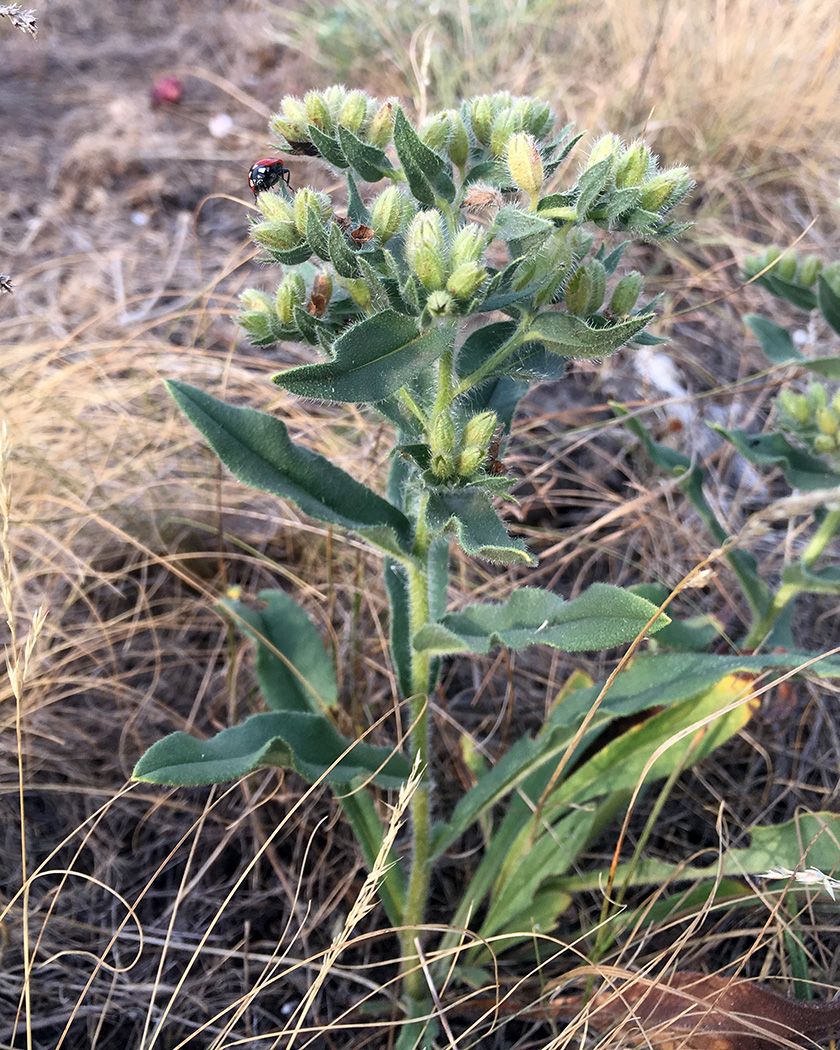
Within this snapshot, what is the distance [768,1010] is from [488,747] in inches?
41.9

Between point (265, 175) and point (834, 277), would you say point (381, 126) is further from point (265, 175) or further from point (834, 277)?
point (834, 277)

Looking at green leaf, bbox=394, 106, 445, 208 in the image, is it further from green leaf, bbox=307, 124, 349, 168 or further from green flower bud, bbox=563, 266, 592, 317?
green flower bud, bbox=563, 266, 592, 317

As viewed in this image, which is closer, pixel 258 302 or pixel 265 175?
pixel 258 302

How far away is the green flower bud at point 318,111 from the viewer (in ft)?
5.12

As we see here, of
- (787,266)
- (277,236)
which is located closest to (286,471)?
(277,236)

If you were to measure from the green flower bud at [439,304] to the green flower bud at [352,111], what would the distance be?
1.58 feet

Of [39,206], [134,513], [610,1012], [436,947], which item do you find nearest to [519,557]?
[610,1012]

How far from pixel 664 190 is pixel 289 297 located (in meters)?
0.68

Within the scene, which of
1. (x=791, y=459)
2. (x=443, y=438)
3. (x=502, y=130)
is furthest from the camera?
(x=791, y=459)

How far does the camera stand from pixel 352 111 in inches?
62.6

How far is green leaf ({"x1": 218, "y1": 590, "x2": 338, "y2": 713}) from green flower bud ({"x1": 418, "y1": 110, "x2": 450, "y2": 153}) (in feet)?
3.47

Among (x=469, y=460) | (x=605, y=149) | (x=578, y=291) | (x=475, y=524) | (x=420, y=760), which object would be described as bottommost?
(x=420, y=760)

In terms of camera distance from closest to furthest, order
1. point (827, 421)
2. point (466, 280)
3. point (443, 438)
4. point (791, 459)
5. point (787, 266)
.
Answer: point (466, 280), point (443, 438), point (827, 421), point (791, 459), point (787, 266)

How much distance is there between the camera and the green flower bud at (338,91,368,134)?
1590 mm
